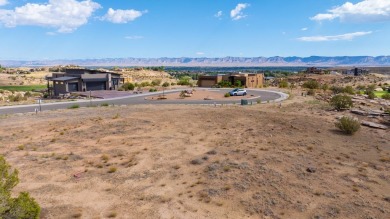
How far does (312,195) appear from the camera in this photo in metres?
16.6

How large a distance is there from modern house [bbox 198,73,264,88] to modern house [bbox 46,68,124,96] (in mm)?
23332

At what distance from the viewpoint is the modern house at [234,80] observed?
8375 centimetres

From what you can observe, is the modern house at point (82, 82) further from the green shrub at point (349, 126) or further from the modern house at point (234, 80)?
the green shrub at point (349, 126)

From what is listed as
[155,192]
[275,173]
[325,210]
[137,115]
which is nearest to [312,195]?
[325,210]

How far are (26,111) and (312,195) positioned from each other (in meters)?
39.6

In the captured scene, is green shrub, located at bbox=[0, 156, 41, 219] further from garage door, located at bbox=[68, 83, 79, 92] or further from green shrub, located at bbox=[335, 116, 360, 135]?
garage door, located at bbox=[68, 83, 79, 92]

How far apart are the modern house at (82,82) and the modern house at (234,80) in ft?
76.5

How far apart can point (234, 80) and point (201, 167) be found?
66.3 meters

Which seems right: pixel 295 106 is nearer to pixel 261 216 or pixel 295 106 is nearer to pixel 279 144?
pixel 279 144

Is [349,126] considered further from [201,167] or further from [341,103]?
[201,167]

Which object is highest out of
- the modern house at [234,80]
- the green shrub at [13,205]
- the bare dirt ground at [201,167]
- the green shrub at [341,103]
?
the modern house at [234,80]

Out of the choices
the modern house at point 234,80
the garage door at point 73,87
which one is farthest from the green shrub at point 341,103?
the garage door at point 73,87

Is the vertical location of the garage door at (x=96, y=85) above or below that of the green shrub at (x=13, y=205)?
above

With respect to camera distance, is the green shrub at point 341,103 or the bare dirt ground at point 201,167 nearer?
the bare dirt ground at point 201,167
